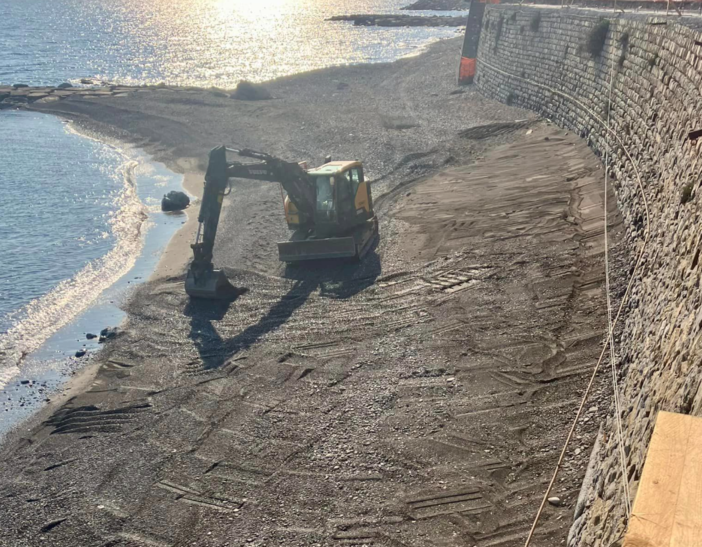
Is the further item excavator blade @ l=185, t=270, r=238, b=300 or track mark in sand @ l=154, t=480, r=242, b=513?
excavator blade @ l=185, t=270, r=238, b=300

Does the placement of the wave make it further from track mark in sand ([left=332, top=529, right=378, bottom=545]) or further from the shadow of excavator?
track mark in sand ([left=332, top=529, right=378, bottom=545])

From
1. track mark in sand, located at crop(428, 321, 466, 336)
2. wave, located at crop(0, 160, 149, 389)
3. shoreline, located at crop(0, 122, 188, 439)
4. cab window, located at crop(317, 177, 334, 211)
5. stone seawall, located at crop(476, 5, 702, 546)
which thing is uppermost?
stone seawall, located at crop(476, 5, 702, 546)

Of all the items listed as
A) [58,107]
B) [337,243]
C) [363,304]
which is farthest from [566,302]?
[58,107]

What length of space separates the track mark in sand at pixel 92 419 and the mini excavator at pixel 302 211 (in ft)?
16.7

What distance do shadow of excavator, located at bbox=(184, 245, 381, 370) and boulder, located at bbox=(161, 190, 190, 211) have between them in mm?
11293

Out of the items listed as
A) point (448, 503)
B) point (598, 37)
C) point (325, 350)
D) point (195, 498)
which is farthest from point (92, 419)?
point (598, 37)

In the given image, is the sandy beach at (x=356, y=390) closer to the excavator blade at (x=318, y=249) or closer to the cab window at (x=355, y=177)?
the excavator blade at (x=318, y=249)

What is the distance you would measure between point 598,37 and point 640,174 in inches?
→ 379

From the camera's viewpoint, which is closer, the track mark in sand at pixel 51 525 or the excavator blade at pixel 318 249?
the track mark in sand at pixel 51 525

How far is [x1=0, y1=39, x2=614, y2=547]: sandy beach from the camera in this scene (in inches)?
418

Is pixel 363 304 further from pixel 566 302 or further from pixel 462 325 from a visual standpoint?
pixel 566 302

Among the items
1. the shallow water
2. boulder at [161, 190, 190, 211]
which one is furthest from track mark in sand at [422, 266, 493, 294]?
the shallow water

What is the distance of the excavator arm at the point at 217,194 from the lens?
18.6 m

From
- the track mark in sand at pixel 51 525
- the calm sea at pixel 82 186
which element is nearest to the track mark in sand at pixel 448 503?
the track mark in sand at pixel 51 525
